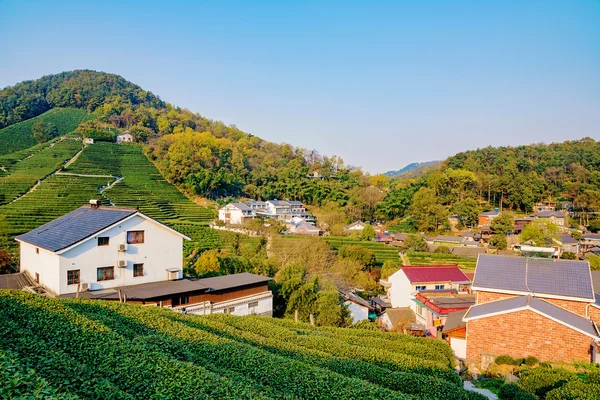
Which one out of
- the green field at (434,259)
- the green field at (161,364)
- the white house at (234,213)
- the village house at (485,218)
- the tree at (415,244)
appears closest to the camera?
the green field at (161,364)

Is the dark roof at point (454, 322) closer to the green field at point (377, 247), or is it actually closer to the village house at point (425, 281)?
the village house at point (425, 281)

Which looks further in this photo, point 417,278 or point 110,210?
point 417,278

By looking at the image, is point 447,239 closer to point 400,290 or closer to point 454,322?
point 400,290

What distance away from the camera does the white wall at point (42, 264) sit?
44.3 ft

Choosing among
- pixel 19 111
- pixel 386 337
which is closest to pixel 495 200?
pixel 386 337

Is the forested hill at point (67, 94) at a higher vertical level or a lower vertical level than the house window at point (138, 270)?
higher

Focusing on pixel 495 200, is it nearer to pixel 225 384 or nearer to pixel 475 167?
pixel 475 167

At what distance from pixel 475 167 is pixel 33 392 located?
77.1m

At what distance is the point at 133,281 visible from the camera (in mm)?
15023

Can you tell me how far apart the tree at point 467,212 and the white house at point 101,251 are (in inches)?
1848

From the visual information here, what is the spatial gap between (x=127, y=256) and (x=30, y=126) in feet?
240

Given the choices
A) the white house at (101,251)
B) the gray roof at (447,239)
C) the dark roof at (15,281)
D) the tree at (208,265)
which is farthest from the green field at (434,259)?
the dark roof at (15,281)

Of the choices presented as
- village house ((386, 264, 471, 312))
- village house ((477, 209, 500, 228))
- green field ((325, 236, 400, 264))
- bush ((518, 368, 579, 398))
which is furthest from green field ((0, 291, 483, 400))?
village house ((477, 209, 500, 228))

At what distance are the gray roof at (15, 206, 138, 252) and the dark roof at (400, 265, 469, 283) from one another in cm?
1832
